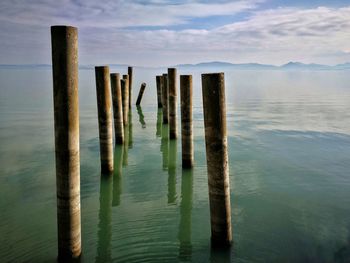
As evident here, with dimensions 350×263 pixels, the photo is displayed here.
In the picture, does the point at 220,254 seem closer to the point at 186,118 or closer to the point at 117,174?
the point at 186,118

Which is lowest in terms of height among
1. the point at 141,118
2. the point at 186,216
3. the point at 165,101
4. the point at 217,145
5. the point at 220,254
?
the point at 220,254

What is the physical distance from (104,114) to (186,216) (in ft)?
12.4

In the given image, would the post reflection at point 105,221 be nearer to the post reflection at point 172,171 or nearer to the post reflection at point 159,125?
the post reflection at point 172,171

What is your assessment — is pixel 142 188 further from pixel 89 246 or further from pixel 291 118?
pixel 291 118

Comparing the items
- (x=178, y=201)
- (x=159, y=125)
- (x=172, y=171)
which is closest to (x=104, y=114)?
(x=172, y=171)

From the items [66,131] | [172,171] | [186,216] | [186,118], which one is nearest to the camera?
[66,131]

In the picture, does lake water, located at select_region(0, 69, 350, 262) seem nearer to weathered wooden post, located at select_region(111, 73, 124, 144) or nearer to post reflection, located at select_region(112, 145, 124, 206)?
post reflection, located at select_region(112, 145, 124, 206)

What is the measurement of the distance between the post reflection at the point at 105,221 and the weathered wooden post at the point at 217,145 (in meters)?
1.97

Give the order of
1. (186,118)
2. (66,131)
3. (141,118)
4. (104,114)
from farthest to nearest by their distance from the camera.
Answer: (141,118) < (186,118) < (104,114) < (66,131)

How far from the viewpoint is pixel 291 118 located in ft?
69.5

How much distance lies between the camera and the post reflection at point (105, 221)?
5797mm

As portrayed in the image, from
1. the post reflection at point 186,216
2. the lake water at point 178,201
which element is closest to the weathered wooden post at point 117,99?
the lake water at point 178,201

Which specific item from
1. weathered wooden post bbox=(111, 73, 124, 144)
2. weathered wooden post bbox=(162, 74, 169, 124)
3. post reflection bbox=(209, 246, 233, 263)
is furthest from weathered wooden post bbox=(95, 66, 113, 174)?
weathered wooden post bbox=(162, 74, 169, 124)

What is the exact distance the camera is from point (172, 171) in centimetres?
1048
